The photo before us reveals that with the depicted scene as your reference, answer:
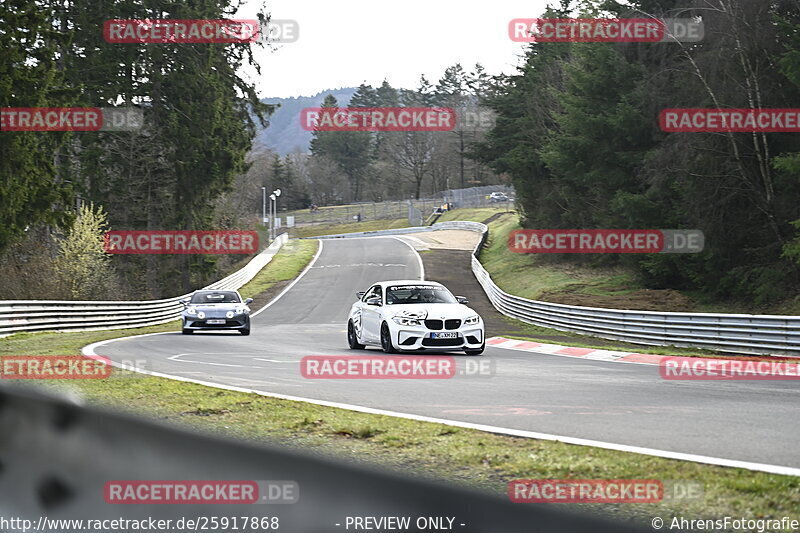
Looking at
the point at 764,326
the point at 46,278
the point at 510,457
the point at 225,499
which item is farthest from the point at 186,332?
the point at 225,499

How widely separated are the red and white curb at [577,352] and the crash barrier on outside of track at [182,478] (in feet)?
47.7

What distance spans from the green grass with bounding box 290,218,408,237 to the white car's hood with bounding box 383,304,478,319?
10585cm

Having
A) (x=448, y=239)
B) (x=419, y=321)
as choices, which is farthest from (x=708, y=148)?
(x=448, y=239)

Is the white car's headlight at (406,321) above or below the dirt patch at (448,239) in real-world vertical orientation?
below

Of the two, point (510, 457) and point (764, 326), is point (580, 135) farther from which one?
point (510, 457)

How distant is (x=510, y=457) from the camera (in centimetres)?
646

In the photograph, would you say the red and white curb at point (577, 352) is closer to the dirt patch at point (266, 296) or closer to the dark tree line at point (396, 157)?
the dirt patch at point (266, 296)

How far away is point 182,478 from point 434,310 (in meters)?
15.6

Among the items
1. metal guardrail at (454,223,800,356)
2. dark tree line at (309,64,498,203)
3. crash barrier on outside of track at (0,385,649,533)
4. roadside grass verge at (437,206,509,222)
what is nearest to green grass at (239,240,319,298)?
roadside grass verge at (437,206,509,222)

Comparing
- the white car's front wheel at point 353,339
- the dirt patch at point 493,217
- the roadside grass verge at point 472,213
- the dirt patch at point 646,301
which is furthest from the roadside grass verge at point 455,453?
the roadside grass verge at point 472,213

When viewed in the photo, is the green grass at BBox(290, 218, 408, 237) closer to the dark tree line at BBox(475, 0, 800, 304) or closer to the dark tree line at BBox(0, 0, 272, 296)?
the dark tree line at BBox(0, 0, 272, 296)

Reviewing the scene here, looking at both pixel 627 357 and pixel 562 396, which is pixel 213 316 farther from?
pixel 562 396

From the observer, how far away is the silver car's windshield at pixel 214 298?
93.9 feet

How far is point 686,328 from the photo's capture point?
21719mm
